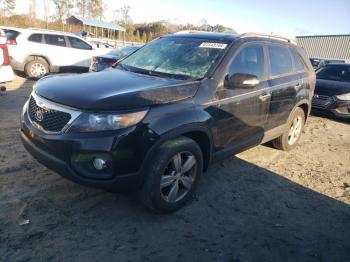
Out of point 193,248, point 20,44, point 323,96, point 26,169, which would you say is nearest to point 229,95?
point 193,248

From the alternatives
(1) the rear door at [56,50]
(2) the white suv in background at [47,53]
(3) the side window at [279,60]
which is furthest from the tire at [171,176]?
(1) the rear door at [56,50]

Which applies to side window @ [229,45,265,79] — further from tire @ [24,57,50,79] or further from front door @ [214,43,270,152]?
tire @ [24,57,50,79]

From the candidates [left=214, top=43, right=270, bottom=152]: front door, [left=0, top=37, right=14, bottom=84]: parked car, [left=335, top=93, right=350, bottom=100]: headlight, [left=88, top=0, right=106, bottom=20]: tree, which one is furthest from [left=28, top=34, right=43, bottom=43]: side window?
[left=88, top=0, right=106, bottom=20]: tree

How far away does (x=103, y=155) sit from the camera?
9.42 ft

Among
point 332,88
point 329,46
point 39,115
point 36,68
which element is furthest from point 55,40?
point 329,46

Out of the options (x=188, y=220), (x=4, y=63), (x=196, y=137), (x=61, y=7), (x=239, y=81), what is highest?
(x=61, y=7)

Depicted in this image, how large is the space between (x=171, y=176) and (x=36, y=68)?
9709mm

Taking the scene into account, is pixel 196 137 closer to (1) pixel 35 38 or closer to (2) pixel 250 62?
(2) pixel 250 62

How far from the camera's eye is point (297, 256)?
3.05 meters

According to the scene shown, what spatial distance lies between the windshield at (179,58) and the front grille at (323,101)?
5.82 m

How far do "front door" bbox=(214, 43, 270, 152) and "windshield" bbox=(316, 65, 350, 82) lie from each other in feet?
20.4

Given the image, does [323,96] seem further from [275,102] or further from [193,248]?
[193,248]

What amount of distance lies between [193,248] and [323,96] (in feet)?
23.9

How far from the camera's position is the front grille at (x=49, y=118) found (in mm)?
3002
